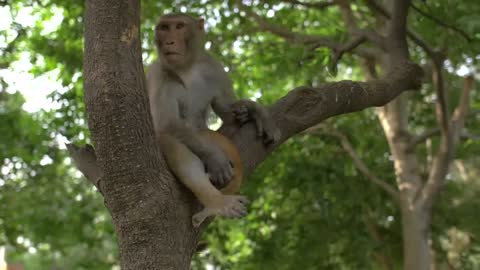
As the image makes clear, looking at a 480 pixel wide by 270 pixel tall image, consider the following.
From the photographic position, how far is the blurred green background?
718 cm

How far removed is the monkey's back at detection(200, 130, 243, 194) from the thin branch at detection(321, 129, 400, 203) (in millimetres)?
4465

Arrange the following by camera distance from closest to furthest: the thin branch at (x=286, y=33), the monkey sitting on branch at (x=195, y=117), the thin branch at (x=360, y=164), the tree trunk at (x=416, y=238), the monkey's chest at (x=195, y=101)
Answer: the monkey sitting on branch at (x=195, y=117) < the monkey's chest at (x=195, y=101) < the thin branch at (x=286, y=33) < the tree trunk at (x=416, y=238) < the thin branch at (x=360, y=164)

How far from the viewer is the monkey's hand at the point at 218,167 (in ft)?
11.2

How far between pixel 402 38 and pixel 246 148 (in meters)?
1.88

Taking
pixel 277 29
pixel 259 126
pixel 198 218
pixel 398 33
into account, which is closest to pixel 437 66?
pixel 398 33

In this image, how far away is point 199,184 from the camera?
10.1 ft

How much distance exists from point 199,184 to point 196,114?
1108 mm

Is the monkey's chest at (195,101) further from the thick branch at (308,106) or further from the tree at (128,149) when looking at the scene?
the tree at (128,149)

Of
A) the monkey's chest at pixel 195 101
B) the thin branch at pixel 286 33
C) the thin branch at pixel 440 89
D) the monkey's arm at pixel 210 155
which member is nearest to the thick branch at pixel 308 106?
the monkey's arm at pixel 210 155

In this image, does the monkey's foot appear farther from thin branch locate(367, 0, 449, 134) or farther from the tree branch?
the tree branch

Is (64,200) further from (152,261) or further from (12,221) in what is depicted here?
(152,261)

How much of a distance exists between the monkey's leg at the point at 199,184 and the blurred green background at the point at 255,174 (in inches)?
128

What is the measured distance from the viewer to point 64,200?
826 centimetres

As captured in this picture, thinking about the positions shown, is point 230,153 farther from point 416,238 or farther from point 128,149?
point 416,238
